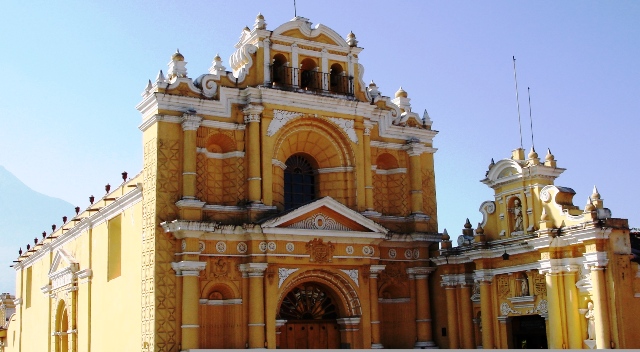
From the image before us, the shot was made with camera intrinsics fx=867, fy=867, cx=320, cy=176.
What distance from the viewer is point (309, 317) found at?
98.6 ft

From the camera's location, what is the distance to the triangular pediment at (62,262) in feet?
118

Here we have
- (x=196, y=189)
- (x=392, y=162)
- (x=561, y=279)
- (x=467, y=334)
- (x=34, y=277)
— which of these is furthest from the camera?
(x=34, y=277)

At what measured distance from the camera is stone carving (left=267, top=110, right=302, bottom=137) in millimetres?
29442

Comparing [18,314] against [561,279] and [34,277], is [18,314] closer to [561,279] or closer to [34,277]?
[34,277]

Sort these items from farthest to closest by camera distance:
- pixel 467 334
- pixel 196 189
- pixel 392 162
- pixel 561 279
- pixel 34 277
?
1. pixel 34 277
2. pixel 392 162
3. pixel 467 334
4. pixel 196 189
5. pixel 561 279

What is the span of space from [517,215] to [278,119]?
340 inches

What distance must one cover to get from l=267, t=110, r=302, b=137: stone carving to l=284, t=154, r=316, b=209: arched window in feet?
6.39

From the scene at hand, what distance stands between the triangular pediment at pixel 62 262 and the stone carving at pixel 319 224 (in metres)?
12.1

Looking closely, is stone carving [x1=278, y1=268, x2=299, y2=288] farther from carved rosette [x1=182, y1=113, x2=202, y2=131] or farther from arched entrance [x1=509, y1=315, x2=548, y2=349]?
arched entrance [x1=509, y1=315, x2=548, y2=349]

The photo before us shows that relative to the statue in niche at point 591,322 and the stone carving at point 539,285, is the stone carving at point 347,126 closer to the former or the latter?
the stone carving at point 539,285

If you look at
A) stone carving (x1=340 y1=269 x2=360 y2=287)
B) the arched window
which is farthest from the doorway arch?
the arched window

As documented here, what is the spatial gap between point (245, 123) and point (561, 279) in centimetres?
1144

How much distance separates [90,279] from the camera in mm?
33969

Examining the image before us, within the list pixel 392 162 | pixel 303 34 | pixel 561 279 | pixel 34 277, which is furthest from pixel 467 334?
pixel 34 277
